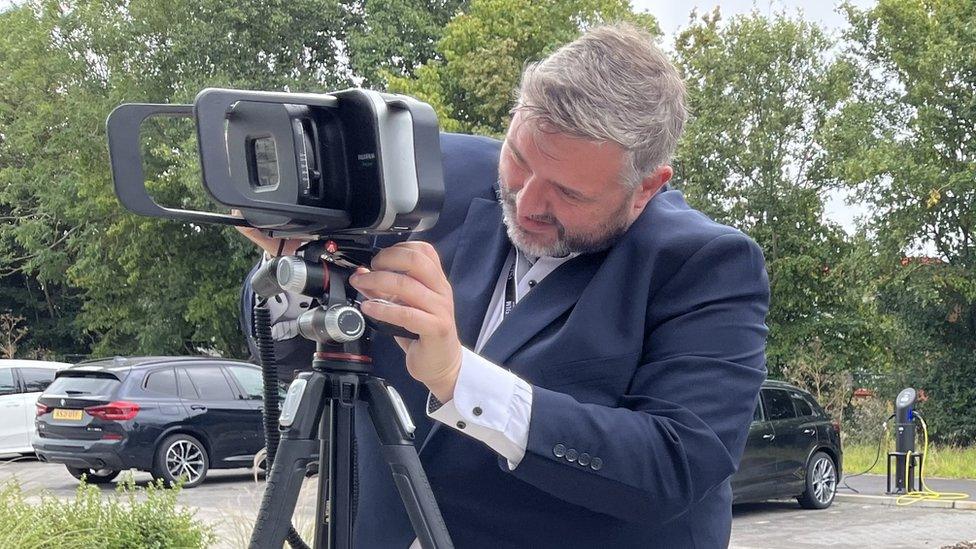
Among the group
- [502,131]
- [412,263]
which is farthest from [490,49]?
[412,263]

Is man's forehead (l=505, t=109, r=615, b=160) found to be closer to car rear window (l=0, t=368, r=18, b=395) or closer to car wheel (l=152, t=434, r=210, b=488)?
car wheel (l=152, t=434, r=210, b=488)

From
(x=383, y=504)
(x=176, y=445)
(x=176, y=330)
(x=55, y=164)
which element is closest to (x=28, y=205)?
(x=55, y=164)

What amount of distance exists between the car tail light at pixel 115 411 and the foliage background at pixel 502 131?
8.69ft

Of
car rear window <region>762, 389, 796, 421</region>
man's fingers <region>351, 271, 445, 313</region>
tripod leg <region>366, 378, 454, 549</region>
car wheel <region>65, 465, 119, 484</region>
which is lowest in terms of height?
car wheel <region>65, 465, 119, 484</region>

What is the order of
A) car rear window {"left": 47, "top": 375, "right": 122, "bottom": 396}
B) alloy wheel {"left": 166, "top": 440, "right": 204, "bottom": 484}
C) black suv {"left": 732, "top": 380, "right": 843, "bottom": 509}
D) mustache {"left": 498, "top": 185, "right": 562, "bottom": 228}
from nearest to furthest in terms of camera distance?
mustache {"left": 498, "top": 185, "right": 562, "bottom": 228}, black suv {"left": 732, "top": 380, "right": 843, "bottom": 509}, car rear window {"left": 47, "top": 375, "right": 122, "bottom": 396}, alloy wheel {"left": 166, "top": 440, "right": 204, "bottom": 484}

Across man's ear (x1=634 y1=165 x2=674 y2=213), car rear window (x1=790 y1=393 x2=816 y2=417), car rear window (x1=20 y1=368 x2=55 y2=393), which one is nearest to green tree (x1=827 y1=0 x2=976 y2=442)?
car rear window (x1=790 y1=393 x2=816 y2=417)

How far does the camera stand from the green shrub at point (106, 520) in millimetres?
5418

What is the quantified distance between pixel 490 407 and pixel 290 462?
0.99 feet

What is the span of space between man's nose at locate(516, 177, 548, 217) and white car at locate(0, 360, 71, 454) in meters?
16.4

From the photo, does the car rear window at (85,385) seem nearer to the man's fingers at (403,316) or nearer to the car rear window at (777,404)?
the car rear window at (777,404)

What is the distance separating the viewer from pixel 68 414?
13930 mm

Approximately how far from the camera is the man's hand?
1563 mm

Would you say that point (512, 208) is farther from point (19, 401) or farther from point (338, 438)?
point (19, 401)

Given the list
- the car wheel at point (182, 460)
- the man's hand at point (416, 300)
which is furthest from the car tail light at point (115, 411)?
the man's hand at point (416, 300)
